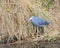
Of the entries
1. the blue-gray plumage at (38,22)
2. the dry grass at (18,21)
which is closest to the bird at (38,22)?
the blue-gray plumage at (38,22)

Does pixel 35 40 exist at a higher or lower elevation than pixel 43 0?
lower

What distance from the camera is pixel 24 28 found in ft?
29.1

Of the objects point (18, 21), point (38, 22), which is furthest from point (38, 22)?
point (18, 21)

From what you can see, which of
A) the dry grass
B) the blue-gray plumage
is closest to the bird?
the blue-gray plumage

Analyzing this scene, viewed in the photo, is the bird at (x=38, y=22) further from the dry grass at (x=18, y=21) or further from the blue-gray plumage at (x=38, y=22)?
the dry grass at (x=18, y=21)

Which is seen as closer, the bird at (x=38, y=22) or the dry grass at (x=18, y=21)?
the dry grass at (x=18, y=21)

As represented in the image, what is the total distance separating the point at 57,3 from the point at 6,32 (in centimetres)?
281

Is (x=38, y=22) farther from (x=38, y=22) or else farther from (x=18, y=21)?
(x=18, y=21)

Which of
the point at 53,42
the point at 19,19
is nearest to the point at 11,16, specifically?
the point at 19,19

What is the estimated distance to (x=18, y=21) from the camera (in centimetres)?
893

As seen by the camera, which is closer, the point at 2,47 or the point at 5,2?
the point at 2,47

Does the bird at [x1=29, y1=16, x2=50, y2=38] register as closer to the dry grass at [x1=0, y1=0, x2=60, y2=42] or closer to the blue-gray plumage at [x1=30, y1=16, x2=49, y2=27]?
the blue-gray plumage at [x1=30, y1=16, x2=49, y2=27]

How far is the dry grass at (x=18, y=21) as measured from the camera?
8.73 meters

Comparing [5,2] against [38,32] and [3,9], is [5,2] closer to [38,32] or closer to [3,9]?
[3,9]
